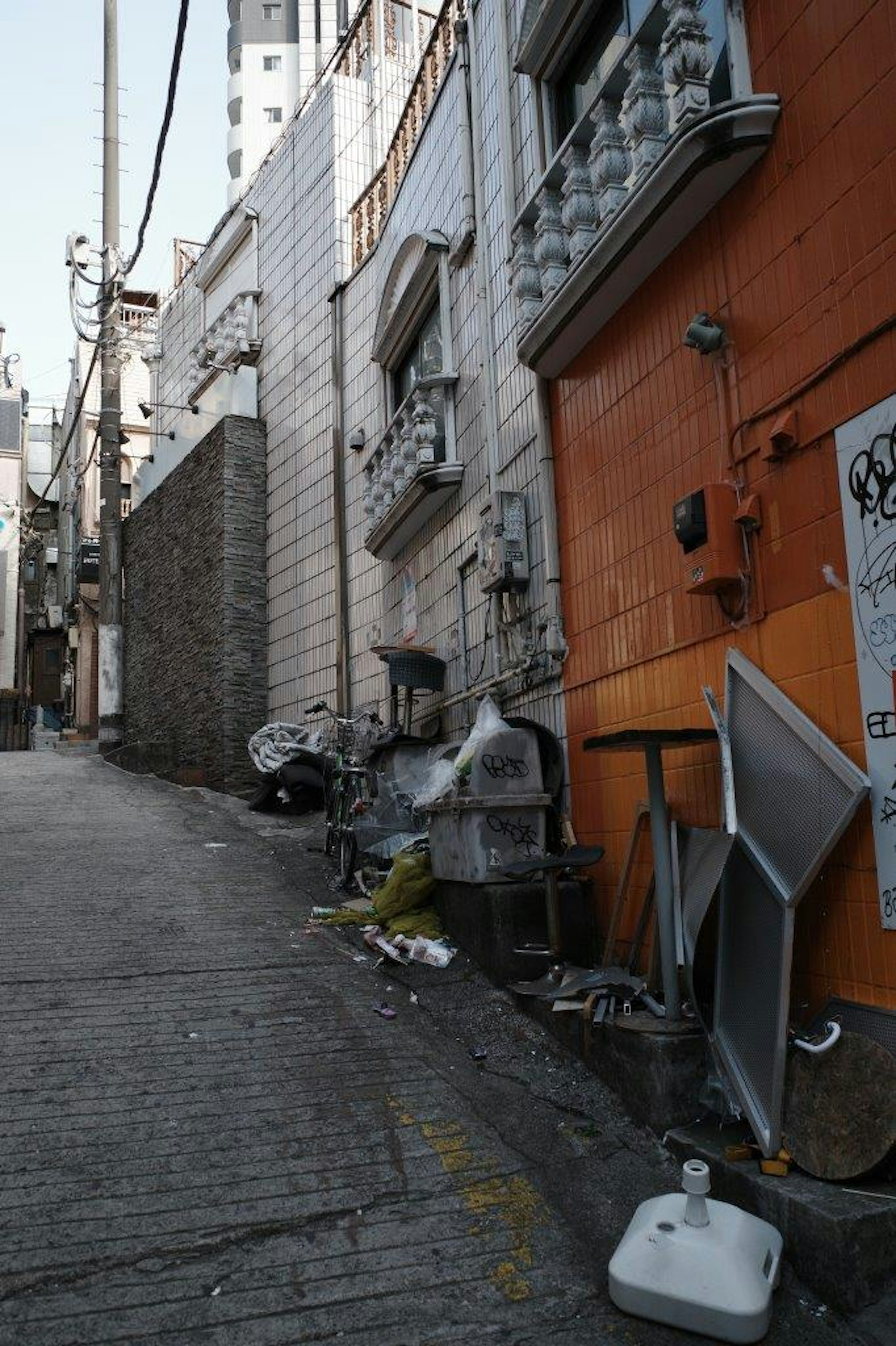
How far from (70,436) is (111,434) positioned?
1336 centimetres

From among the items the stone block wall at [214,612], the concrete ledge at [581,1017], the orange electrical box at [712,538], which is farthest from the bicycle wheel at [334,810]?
the orange electrical box at [712,538]

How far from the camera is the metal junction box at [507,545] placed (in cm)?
705

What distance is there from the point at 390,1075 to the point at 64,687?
97.4 ft

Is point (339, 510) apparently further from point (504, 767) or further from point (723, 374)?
point (723, 374)

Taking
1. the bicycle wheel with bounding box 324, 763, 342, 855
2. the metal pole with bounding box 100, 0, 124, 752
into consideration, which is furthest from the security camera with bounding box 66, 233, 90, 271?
the bicycle wheel with bounding box 324, 763, 342, 855

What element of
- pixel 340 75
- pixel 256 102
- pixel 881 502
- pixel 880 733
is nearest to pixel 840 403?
pixel 881 502

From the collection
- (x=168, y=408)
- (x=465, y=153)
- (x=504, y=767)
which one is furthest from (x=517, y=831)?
(x=168, y=408)

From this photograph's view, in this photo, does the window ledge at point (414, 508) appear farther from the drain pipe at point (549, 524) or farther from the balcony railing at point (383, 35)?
the balcony railing at point (383, 35)

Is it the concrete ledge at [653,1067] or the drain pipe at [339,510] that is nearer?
the concrete ledge at [653,1067]

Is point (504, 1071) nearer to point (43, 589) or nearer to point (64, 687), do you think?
point (64, 687)

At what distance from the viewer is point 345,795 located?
910 centimetres

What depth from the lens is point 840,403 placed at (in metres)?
3.96

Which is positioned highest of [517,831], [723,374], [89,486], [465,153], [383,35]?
[383,35]

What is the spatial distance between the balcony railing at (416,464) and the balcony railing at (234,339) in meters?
6.29
